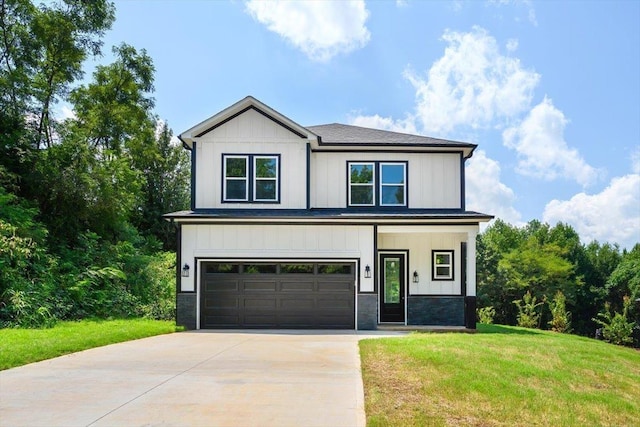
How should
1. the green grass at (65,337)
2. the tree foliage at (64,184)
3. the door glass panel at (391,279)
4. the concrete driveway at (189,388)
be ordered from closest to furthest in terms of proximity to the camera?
the concrete driveway at (189,388)
the green grass at (65,337)
the tree foliage at (64,184)
the door glass panel at (391,279)

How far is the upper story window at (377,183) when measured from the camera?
17.9 m

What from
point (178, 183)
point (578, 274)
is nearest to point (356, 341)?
point (178, 183)

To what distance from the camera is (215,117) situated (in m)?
17.0

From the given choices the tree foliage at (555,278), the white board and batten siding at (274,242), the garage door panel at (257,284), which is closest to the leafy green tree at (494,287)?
the tree foliage at (555,278)

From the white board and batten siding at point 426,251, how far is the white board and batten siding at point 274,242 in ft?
6.63

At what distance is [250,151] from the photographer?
1733cm

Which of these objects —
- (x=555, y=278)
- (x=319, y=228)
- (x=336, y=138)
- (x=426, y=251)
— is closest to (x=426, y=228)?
(x=426, y=251)

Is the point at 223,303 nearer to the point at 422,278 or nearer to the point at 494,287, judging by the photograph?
the point at 422,278

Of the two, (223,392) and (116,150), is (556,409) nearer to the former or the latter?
(223,392)

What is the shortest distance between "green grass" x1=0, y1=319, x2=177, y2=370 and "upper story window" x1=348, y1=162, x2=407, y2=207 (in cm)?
701

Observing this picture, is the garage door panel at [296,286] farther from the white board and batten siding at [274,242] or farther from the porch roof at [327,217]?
the porch roof at [327,217]

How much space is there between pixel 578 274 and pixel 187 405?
1629 inches

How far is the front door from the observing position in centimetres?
1792

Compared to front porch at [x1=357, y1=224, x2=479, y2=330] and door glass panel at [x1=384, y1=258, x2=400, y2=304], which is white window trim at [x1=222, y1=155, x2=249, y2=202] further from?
door glass panel at [x1=384, y1=258, x2=400, y2=304]
